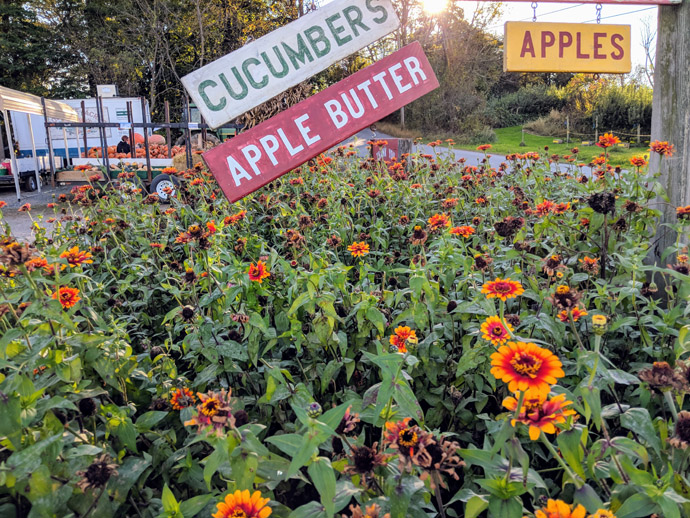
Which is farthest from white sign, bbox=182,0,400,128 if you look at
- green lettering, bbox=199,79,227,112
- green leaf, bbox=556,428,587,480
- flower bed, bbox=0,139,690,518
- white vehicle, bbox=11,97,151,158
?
white vehicle, bbox=11,97,151,158

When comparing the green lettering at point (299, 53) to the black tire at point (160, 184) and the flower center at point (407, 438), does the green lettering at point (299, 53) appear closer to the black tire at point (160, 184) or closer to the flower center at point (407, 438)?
the flower center at point (407, 438)

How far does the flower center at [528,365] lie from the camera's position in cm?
84

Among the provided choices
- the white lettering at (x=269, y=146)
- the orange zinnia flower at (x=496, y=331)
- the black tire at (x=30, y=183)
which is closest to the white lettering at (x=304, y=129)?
the white lettering at (x=269, y=146)

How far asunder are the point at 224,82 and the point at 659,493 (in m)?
1.82

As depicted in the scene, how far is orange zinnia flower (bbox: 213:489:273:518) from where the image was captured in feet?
2.73

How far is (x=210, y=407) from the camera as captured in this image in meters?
0.93

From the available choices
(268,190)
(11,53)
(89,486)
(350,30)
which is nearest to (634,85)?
(268,190)

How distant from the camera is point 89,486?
1.04m

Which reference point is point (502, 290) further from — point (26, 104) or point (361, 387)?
point (26, 104)

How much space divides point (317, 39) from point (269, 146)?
0.46 meters

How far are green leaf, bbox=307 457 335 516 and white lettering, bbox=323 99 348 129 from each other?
1.44 metres

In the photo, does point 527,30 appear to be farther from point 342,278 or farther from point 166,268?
point 166,268

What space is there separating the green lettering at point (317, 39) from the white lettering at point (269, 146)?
375 mm

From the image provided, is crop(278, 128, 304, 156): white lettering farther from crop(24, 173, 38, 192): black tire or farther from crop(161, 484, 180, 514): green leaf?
crop(24, 173, 38, 192): black tire
